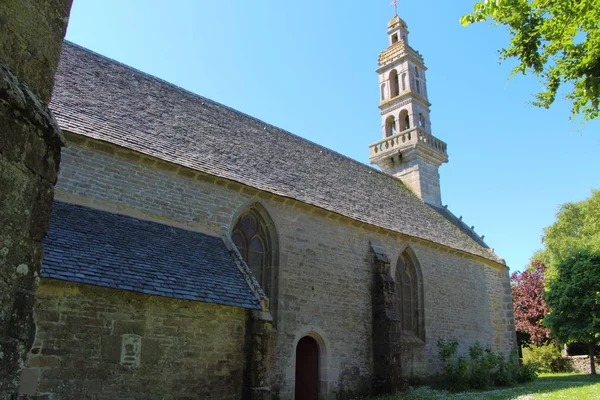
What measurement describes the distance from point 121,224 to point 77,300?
97.2 inches

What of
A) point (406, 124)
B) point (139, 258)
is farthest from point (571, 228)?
point (139, 258)

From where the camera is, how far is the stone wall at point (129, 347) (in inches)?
289

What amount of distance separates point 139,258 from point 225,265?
2.11m

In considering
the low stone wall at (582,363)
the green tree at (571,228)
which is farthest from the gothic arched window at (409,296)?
the green tree at (571,228)

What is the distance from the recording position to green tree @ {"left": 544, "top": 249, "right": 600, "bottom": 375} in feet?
69.3

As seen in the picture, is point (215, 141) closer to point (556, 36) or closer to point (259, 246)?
point (259, 246)

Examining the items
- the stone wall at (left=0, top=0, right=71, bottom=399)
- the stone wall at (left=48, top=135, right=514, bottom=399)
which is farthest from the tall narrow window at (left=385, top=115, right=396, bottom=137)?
the stone wall at (left=0, top=0, right=71, bottom=399)

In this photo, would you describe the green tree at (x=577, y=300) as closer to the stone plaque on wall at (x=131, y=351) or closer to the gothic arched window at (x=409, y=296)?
the gothic arched window at (x=409, y=296)

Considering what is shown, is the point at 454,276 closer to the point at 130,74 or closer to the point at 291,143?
the point at 291,143

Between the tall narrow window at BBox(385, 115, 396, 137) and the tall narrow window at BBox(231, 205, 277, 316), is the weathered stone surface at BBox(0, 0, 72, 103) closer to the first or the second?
the tall narrow window at BBox(231, 205, 277, 316)

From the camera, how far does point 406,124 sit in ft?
81.1

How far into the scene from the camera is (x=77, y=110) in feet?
35.3

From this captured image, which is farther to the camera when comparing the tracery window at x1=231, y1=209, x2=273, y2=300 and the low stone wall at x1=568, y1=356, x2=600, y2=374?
the low stone wall at x1=568, y1=356, x2=600, y2=374

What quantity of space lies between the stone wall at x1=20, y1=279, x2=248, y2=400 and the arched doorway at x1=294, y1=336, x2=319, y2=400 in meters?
3.93
